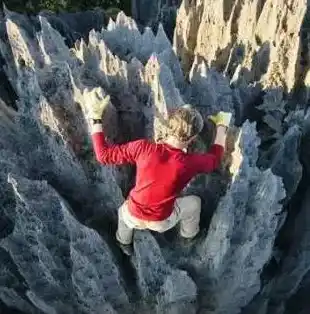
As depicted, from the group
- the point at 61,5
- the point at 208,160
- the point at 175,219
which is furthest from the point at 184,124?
the point at 61,5

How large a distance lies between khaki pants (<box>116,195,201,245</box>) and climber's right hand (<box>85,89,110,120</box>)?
0.49 m

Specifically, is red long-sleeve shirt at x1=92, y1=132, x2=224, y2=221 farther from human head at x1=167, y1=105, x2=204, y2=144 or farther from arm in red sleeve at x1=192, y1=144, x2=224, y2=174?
human head at x1=167, y1=105, x2=204, y2=144

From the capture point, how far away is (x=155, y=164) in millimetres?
2992

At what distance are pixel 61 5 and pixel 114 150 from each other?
12.1 feet

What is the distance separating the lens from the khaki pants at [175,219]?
312 cm

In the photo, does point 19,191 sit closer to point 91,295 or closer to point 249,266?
point 91,295

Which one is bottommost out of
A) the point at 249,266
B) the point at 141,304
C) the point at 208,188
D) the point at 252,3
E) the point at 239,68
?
the point at 141,304

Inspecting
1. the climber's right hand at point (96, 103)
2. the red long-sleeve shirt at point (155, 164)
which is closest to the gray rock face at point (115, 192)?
the climber's right hand at point (96, 103)

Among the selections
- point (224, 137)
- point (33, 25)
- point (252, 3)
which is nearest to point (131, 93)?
point (224, 137)

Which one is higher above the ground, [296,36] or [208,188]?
[296,36]

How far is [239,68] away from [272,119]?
0.39 meters

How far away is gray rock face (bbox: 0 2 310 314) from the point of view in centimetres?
310

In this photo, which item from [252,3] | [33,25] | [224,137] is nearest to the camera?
[224,137]

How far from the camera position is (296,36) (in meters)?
3.84
